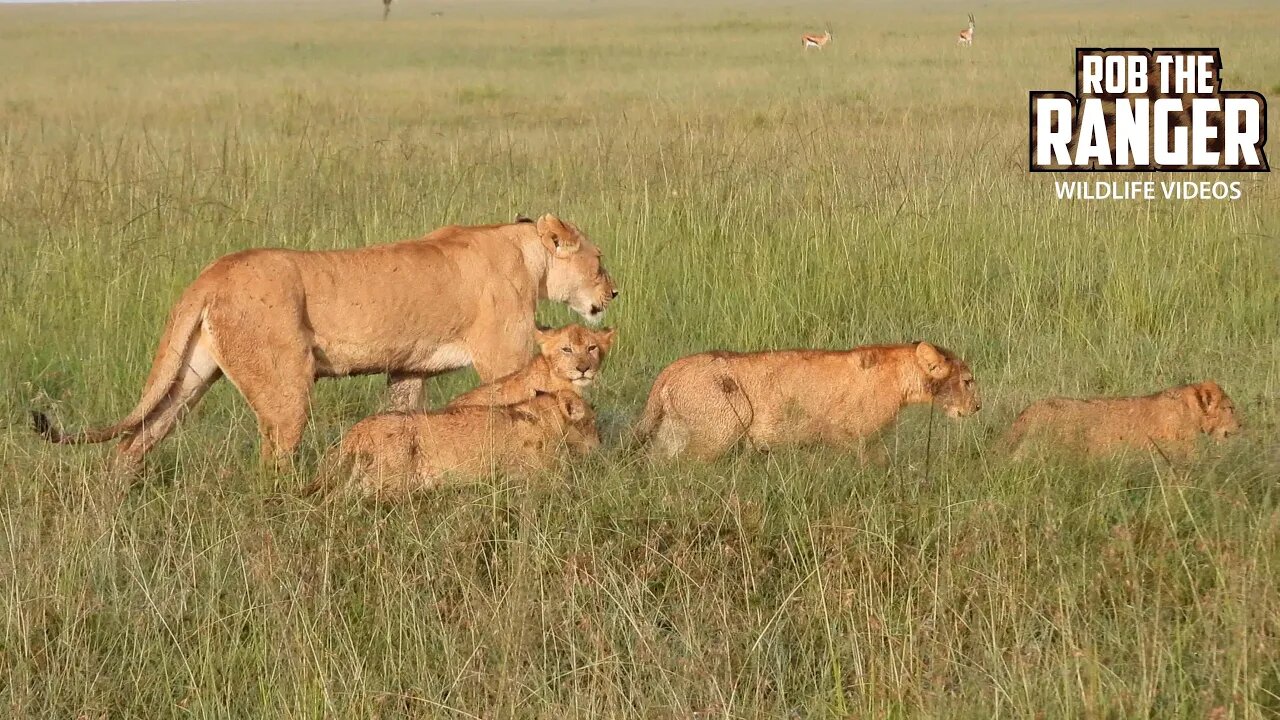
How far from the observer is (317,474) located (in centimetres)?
511

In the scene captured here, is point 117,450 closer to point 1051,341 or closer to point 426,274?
point 426,274

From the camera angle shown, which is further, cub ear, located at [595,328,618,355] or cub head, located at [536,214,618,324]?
cub head, located at [536,214,618,324]

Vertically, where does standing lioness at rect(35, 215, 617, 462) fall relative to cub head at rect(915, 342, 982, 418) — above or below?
above

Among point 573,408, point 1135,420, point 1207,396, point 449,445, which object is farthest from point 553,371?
point 1207,396

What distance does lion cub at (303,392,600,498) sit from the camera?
4.98 m

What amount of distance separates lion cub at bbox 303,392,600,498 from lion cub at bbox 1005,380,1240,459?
5.18ft

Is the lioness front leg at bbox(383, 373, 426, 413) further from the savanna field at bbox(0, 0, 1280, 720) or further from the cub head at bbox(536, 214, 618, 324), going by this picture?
the cub head at bbox(536, 214, 618, 324)

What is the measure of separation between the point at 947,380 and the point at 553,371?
4.86ft

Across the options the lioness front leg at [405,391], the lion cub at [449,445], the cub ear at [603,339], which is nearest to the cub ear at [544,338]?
the cub ear at [603,339]

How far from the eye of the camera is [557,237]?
644cm

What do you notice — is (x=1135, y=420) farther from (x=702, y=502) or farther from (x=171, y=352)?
(x=171, y=352)

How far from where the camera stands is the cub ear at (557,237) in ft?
21.0

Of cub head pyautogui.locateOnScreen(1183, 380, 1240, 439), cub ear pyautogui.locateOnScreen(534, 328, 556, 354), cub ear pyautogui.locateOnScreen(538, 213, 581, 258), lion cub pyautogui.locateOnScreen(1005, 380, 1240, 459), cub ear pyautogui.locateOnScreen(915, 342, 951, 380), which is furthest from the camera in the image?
cub ear pyautogui.locateOnScreen(538, 213, 581, 258)

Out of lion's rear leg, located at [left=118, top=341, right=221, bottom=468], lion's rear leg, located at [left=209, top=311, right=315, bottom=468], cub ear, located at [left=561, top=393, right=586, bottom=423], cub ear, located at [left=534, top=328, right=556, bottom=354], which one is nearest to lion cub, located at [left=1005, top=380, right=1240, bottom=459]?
cub ear, located at [left=561, top=393, right=586, bottom=423]
